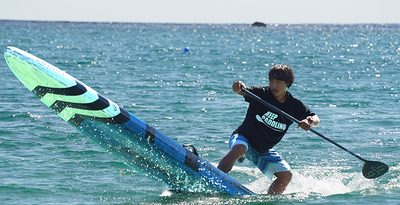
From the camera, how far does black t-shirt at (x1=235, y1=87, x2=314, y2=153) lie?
1078cm

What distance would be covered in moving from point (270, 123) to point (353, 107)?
35.6 ft

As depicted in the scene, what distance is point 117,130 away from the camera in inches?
418

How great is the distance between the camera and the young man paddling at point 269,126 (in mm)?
10703

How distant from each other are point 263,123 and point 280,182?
75 centimetres

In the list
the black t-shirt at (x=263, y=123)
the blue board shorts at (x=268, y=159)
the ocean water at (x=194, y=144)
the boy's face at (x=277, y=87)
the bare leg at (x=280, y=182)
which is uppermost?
the boy's face at (x=277, y=87)

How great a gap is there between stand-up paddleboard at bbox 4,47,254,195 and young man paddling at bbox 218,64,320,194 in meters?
0.31

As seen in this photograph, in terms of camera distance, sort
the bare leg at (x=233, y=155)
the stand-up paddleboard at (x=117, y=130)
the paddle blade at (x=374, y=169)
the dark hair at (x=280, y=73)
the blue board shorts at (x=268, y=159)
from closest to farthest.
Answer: the stand-up paddleboard at (x=117, y=130) < the dark hair at (x=280, y=73) < the bare leg at (x=233, y=155) < the blue board shorts at (x=268, y=159) < the paddle blade at (x=374, y=169)

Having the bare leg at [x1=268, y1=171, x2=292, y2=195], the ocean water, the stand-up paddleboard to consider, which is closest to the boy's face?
the bare leg at [x1=268, y1=171, x2=292, y2=195]

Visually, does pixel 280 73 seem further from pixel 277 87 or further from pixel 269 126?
pixel 269 126

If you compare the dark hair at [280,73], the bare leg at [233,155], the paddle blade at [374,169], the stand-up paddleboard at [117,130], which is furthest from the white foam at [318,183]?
the dark hair at [280,73]

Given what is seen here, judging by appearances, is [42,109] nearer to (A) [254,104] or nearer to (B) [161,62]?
(A) [254,104]

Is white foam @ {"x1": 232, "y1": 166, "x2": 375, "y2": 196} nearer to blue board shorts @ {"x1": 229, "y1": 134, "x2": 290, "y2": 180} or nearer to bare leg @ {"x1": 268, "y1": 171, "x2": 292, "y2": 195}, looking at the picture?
bare leg @ {"x1": 268, "y1": 171, "x2": 292, "y2": 195}

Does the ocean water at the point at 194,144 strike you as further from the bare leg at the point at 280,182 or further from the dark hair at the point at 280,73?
the dark hair at the point at 280,73

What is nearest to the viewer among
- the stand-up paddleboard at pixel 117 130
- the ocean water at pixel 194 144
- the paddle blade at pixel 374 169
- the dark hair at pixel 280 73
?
the stand-up paddleboard at pixel 117 130
